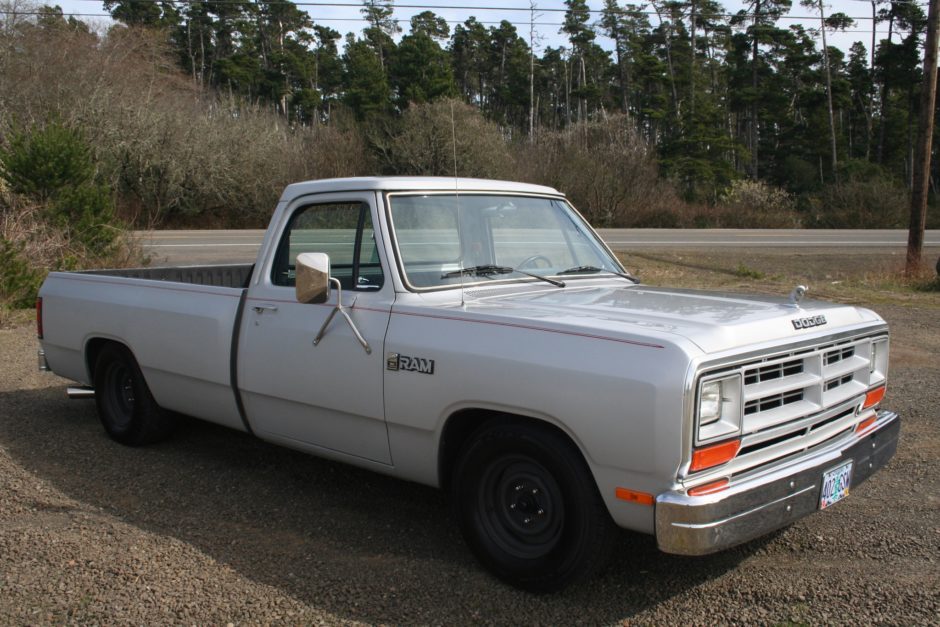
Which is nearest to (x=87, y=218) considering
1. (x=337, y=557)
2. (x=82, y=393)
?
(x=82, y=393)

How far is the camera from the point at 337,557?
4.08m

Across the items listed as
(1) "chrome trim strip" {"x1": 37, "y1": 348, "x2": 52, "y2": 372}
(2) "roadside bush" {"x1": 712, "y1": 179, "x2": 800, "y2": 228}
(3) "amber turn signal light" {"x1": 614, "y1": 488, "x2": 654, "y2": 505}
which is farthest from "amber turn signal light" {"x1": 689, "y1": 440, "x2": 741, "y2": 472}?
(2) "roadside bush" {"x1": 712, "y1": 179, "x2": 800, "y2": 228}

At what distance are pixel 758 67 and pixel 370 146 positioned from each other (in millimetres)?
38383

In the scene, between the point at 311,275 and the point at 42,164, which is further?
the point at 42,164

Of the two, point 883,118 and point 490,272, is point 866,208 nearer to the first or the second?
point 883,118

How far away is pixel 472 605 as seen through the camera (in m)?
3.55

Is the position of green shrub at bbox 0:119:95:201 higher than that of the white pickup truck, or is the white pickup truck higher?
green shrub at bbox 0:119:95:201

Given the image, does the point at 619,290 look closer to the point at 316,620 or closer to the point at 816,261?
the point at 316,620

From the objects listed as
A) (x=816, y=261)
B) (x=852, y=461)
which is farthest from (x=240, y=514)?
(x=816, y=261)

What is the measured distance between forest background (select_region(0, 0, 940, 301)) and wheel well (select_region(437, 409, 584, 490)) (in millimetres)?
3628

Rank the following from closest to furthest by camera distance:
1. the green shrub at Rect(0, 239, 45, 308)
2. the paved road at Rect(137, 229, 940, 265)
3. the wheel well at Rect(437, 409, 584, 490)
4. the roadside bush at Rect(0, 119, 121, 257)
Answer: the wheel well at Rect(437, 409, 584, 490) → the green shrub at Rect(0, 239, 45, 308) → the roadside bush at Rect(0, 119, 121, 257) → the paved road at Rect(137, 229, 940, 265)

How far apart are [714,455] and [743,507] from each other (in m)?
0.23

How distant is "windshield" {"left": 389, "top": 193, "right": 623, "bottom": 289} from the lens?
435 centimetres

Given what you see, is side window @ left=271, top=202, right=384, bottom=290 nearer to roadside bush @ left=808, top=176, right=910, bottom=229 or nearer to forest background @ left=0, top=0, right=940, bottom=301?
forest background @ left=0, top=0, right=940, bottom=301
